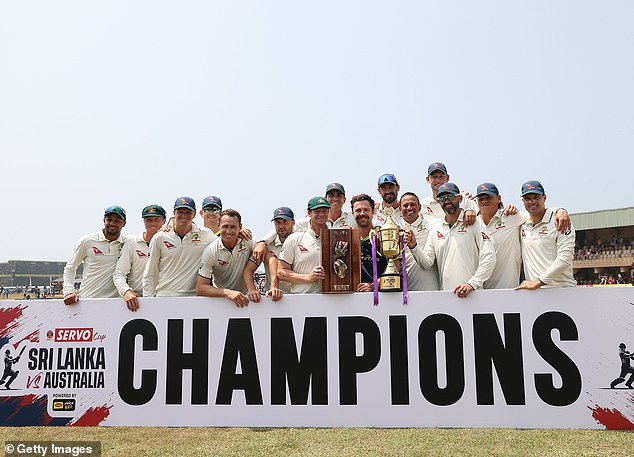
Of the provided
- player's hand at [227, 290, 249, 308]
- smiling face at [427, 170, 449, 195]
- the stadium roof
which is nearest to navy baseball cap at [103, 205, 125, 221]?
player's hand at [227, 290, 249, 308]

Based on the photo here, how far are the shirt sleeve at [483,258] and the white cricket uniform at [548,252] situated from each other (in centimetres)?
51

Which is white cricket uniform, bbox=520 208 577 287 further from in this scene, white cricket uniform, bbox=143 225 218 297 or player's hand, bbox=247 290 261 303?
white cricket uniform, bbox=143 225 218 297

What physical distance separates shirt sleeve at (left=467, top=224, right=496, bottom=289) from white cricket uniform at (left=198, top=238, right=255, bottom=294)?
102 inches

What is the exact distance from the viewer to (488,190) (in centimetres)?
577

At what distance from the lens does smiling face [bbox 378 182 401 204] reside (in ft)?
21.7

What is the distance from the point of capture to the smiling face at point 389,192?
662 cm

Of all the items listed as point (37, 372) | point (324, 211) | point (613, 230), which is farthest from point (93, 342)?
point (613, 230)

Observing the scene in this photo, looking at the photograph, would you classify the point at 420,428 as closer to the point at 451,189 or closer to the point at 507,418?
the point at 507,418

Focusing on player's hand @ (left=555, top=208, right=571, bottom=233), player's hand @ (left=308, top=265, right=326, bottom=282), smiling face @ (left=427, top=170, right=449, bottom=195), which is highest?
smiling face @ (left=427, top=170, right=449, bottom=195)

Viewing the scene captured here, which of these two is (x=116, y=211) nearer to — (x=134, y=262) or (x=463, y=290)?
(x=134, y=262)

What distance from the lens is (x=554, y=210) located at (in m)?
5.39

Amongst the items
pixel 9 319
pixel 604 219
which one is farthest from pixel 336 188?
pixel 604 219

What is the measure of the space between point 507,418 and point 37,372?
5.02 m

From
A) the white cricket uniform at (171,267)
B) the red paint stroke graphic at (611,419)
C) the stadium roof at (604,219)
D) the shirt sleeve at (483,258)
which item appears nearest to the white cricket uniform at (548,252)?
the shirt sleeve at (483,258)
